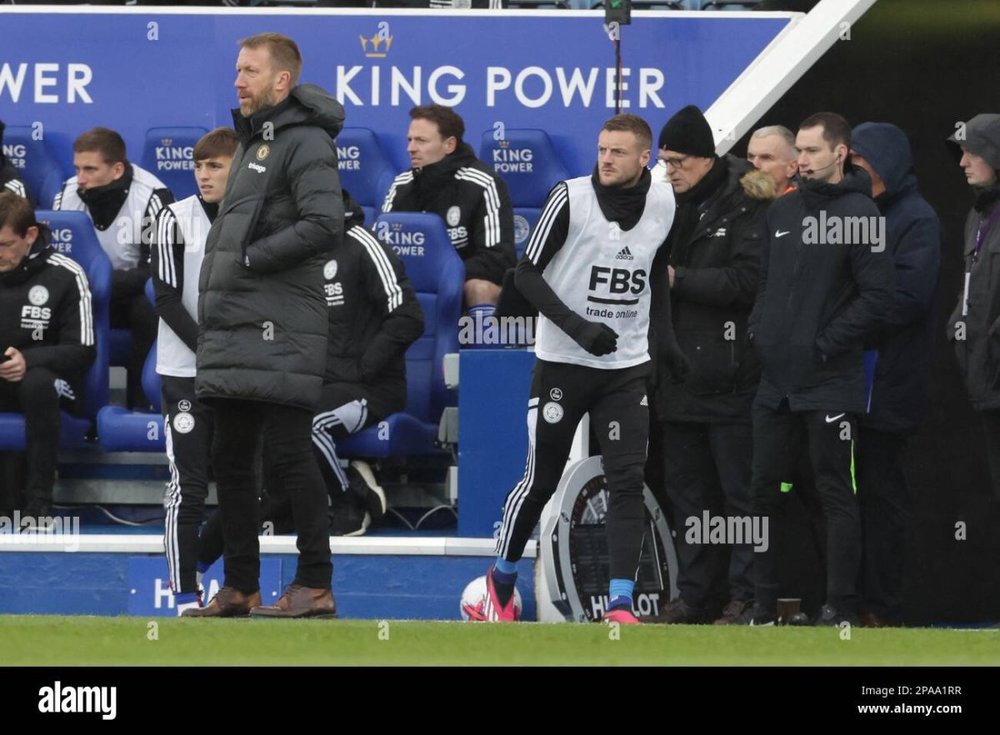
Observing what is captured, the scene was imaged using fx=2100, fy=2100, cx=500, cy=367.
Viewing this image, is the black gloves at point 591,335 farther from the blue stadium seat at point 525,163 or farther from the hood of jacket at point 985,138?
the blue stadium seat at point 525,163

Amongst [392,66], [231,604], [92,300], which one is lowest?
[231,604]

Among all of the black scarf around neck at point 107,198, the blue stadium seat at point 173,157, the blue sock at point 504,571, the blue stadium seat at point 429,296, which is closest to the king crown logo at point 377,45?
the blue stadium seat at point 173,157

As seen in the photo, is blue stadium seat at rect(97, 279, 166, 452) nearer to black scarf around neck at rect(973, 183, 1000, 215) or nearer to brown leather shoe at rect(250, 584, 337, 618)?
brown leather shoe at rect(250, 584, 337, 618)

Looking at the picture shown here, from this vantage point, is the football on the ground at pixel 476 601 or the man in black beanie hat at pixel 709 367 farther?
the man in black beanie hat at pixel 709 367

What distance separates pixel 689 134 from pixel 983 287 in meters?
1.32

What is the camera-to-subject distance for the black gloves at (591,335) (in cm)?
732

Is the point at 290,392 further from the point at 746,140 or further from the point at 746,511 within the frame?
the point at 746,140

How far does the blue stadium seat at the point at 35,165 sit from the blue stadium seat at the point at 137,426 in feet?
6.47

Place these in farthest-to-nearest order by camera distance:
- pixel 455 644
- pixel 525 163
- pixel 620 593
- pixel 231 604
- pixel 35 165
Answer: pixel 35 165 → pixel 525 163 → pixel 620 593 → pixel 231 604 → pixel 455 644

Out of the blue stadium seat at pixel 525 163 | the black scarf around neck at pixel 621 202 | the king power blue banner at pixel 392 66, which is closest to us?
the black scarf around neck at pixel 621 202

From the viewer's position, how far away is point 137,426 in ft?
32.2

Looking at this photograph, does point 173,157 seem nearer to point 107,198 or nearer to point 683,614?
point 107,198

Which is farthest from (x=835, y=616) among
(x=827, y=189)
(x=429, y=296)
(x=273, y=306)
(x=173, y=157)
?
(x=173, y=157)

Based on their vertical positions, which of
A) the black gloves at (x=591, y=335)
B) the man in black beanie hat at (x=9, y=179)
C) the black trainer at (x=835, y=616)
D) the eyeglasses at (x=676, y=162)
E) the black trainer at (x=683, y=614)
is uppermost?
the man in black beanie hat at (x=9, y=179)
